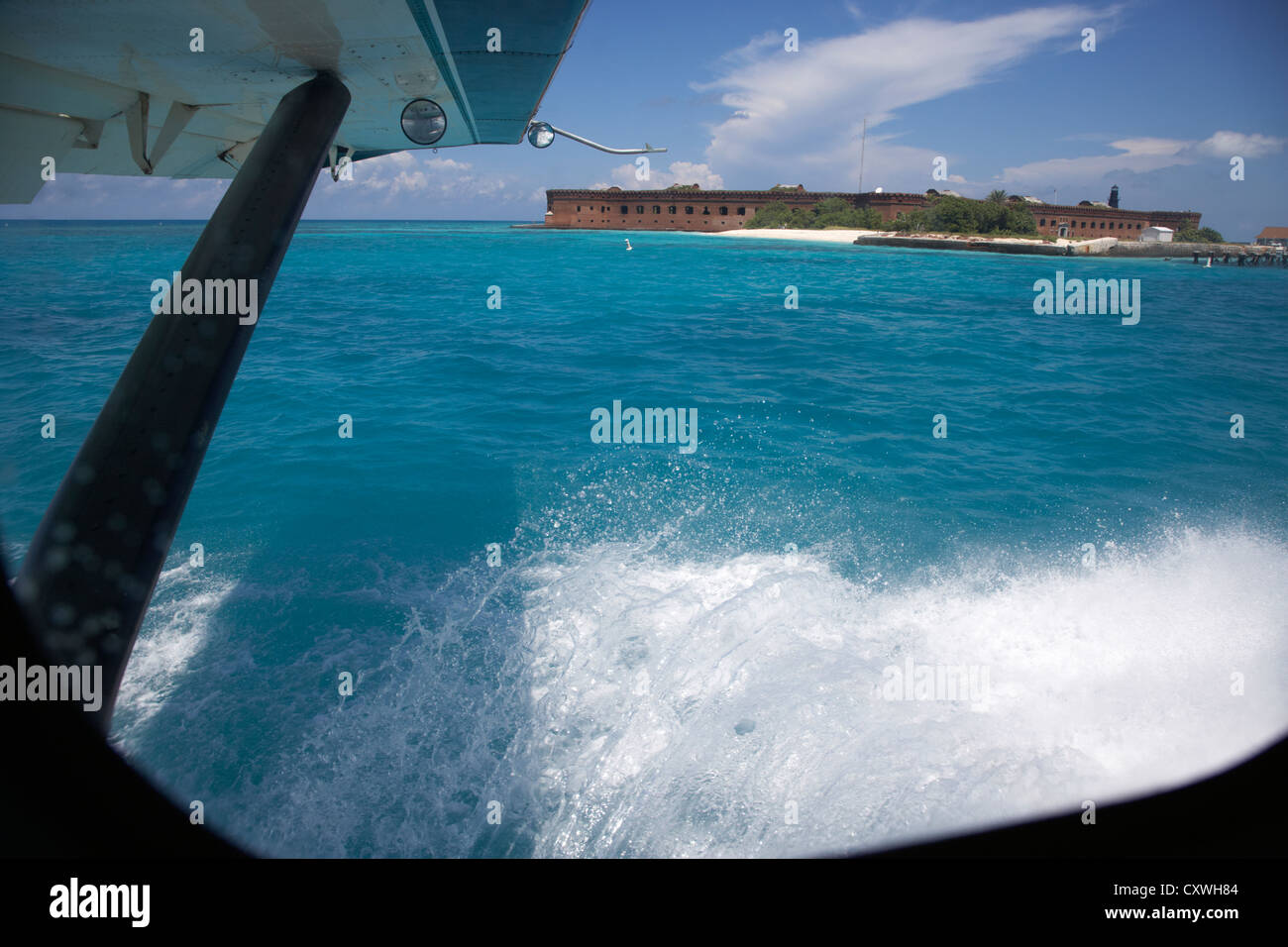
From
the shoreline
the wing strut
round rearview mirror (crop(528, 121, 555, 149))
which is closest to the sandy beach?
the shoreline

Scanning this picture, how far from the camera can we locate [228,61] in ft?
12.1

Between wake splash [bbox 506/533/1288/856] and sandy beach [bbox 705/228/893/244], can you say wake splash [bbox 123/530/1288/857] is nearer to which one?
wake splash [bbox 506/533/1288/856]

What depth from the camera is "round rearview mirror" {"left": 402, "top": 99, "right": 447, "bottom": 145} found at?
4742 mm

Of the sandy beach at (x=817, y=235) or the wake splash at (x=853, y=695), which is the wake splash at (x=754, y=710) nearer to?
the wake splash at (x=853, y=695)

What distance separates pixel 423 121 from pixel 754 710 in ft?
18.8

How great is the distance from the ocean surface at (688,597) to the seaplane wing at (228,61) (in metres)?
3.59

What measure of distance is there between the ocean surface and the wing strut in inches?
25.9

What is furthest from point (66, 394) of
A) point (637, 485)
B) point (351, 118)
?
point (637, 485)

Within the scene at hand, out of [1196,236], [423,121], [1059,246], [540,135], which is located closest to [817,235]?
[1059,246]

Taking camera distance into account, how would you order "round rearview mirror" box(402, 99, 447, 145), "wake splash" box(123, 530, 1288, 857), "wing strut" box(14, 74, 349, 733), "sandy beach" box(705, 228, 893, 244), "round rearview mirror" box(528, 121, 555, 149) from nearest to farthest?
"wing strut" box(14, 74, 349, 733)
"wake splash" box(123, 530, 1288, 857)
"round rearview mirror" box(402, 99, 447, 145)
"round rearview mirror" box(528, 121, 555, 149)
"sandy beach" box(705, 228, 893, 244)

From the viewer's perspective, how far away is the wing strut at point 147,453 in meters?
1.70

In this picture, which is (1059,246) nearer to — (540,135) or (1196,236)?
(1196,236)
